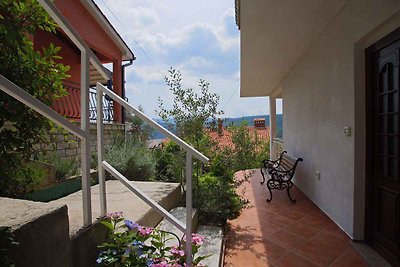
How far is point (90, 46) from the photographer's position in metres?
6.70

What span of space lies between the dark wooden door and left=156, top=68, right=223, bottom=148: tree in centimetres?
189

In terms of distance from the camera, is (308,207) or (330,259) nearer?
(330,259)

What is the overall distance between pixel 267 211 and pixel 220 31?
4.64m

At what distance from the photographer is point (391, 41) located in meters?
2.47

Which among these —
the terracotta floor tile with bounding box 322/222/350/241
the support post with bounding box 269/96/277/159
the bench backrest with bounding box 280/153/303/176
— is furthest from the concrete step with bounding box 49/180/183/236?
the support post with bounding box 269/96/277/159

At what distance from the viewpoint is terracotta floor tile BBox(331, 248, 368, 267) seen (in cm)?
248

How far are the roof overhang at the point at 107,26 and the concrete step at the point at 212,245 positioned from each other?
257 inches

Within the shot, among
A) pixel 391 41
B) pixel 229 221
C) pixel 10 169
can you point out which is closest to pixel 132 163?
pixel 229 221

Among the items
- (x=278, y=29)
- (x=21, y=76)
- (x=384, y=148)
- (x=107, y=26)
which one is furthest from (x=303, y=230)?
(x=107, y=26)

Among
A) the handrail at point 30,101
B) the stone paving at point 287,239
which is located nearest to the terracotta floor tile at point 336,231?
the stone paving at point 287,239

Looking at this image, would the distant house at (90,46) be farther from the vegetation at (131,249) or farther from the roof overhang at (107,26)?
the vegetation at (131,249)

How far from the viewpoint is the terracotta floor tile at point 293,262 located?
8.13ft

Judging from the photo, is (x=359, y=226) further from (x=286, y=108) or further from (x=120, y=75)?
(x=120, y=75)

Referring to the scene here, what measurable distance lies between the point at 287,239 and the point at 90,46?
648 cm
